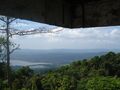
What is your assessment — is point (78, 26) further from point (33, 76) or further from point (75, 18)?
point (33, 76)

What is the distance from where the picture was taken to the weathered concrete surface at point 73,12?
1566mm

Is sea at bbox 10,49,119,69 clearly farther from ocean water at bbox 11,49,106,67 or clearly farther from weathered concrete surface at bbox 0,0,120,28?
weathered concrete surface at bbox 0,0,120,28

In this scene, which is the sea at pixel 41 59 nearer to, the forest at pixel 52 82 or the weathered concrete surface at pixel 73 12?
the forest at pixel 52 82

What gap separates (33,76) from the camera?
19.9 metres

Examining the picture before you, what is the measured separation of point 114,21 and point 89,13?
0.49 feet

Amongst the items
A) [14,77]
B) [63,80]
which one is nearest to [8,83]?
[14,77]

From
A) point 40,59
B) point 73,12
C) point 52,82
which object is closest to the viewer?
point 73,12

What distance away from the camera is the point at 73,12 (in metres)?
1.89

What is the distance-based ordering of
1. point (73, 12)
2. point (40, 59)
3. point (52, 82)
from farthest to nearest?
point (40, 59) → point (52, 82) → point (73, 12)

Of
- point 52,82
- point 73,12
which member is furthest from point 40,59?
point 73,12

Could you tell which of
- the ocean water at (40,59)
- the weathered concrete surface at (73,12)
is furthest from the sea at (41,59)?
the weathered concrete surface at (73,12)

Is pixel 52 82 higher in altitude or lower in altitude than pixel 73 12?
lower

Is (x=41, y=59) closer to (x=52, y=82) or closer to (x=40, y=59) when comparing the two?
(x=40, y=59)

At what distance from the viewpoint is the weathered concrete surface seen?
61.7 inches
